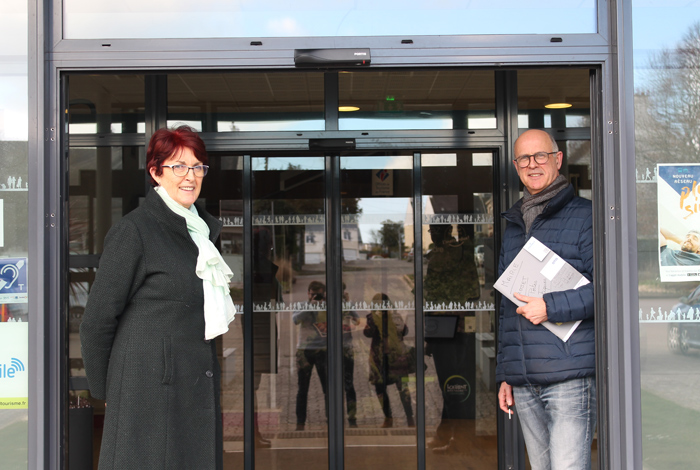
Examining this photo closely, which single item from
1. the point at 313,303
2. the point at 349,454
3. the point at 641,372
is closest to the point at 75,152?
the point at 313,303

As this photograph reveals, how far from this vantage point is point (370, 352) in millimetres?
4750

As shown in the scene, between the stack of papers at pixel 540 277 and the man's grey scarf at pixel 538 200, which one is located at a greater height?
the man's grey scarf at pixel 538 200

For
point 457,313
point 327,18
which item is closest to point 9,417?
point 327,18

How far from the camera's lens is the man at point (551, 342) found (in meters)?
2.32

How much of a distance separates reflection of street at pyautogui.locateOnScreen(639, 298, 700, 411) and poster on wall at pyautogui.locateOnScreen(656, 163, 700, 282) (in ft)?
0.43

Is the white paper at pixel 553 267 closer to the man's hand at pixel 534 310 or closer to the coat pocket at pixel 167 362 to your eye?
the man's hand at pixel 534 310

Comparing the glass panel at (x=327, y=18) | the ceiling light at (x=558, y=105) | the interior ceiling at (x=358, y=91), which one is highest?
the interior ceiling at (x=358, y=91)

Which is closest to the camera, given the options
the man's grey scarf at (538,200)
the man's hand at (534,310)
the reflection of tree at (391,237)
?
the man's hand at (534,310)

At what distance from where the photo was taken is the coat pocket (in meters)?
2.07

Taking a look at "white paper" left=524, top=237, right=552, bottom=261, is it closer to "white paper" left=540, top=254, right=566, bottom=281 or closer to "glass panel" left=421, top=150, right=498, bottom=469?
"white paper" left=540, top=254, right=566, bottom=281

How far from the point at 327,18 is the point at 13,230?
55.9 inches

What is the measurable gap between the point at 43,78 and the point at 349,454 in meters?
3.44

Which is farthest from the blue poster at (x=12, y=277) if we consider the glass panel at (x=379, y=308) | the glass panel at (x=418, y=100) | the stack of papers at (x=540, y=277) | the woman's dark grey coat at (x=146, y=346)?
the glass panel at (x=379, y=308)

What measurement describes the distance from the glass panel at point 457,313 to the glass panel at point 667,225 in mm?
2170
